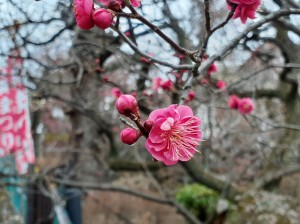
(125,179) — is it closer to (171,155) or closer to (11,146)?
(11,146)

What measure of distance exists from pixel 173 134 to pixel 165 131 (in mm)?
60

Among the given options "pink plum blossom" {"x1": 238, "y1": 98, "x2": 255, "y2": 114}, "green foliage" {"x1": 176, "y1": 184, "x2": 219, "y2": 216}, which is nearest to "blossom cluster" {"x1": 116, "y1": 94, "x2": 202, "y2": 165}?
"pink plum blossom" {"x1": 238, "y1": 98, "x2": 255, "y2": 114}

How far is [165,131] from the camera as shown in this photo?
1.01 m

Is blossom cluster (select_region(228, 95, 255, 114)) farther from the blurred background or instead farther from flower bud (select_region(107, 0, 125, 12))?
flower bud (select_region(107, 0, 125, 12))

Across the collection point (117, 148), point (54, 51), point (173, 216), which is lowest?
point (173, 216)

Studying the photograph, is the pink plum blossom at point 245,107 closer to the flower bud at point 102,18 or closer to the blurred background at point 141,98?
the blurred background at point 141,98

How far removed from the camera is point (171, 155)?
1052 millimetres

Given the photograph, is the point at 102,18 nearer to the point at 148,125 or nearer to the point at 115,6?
the point at 115,6

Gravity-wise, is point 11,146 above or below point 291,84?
below

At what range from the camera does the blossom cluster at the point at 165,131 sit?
1.01 metres

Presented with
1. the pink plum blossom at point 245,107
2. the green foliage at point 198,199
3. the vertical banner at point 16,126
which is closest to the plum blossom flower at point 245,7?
the pink plum blossom at point 245,107

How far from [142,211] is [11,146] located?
23.8 ft

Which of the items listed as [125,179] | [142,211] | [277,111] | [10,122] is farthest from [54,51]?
[125,179]

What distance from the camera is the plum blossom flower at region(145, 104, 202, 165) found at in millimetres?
1019
